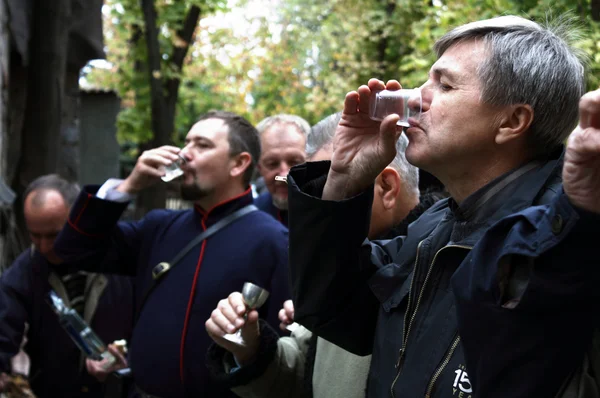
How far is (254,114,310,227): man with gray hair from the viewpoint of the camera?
500 cm

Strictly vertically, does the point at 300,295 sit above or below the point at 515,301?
below

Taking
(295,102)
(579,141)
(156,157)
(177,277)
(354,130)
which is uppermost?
(579,141)

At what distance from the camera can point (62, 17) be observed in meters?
7.32

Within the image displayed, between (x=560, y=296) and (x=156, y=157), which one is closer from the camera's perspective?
(x=560, y=296)

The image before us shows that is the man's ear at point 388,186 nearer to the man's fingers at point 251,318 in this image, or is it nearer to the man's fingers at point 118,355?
the man's fingers at point 251,318

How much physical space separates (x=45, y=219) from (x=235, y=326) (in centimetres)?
218

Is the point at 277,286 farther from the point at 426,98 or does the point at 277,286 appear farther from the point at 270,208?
the point at 426,98

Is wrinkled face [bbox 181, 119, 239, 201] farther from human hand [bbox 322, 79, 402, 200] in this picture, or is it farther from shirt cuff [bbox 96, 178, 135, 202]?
human hand [bbox 322, 79, 402, 200]

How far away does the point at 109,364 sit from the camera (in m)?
4.23

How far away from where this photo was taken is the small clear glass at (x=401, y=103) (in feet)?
6.74

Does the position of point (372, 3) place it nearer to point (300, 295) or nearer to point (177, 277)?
point (177, 277)

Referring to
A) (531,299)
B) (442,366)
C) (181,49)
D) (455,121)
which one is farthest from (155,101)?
(531,299)

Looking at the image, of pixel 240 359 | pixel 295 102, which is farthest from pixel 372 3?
pixel 240 359

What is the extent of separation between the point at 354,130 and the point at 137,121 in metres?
11.7
